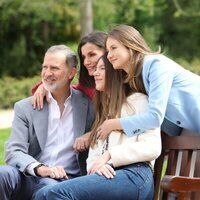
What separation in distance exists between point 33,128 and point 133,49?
987mm

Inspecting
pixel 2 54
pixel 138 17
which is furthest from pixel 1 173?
pixel 138 17

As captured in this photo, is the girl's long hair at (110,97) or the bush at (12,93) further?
the bush at (12,93)

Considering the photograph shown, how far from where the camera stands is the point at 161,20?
29156 millimetres

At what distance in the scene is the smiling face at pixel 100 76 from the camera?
4.17 m

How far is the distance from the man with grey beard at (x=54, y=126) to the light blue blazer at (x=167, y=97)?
66 centimetres

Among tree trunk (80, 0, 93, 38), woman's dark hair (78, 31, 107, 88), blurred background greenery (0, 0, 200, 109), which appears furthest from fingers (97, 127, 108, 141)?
blurred background greenery (0, 0, 200, 109)

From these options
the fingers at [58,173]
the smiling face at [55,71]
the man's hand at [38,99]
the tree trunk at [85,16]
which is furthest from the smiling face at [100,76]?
the tree trunk at [85,16]

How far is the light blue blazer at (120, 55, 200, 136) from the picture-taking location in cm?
384

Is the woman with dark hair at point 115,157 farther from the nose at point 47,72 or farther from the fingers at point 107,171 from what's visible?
the nose at point 47,72

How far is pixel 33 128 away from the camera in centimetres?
447

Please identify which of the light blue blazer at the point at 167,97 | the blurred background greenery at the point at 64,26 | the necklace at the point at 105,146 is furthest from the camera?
the blurred background greenery at the point at 64,26

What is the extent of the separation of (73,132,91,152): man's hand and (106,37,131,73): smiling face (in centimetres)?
59

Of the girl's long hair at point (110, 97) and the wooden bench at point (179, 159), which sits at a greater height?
the girl's long hair at point (110, 97)

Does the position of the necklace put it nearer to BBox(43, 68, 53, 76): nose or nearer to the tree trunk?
BBox(43, 68, 53, 76): nose
